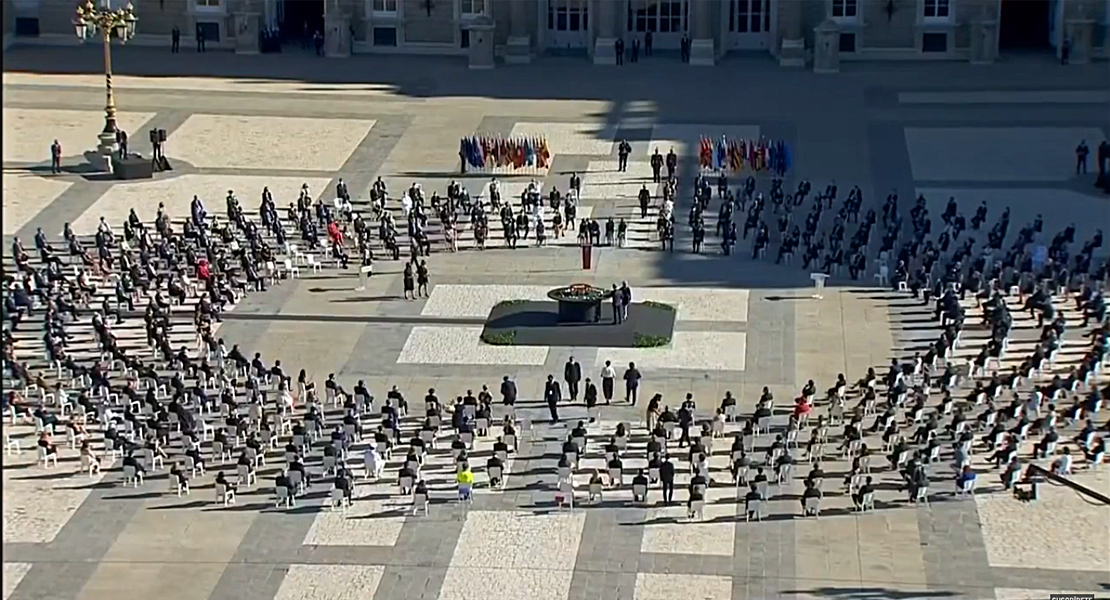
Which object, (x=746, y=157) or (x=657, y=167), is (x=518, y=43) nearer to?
(x=657, y=167)

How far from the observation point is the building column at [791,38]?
96.2 metres

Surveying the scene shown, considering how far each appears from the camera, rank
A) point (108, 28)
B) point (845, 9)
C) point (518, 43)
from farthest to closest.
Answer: point (518, 43) → point (845, 9) → point (108, 28)

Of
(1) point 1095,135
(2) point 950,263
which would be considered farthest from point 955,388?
(1) point 1095,135

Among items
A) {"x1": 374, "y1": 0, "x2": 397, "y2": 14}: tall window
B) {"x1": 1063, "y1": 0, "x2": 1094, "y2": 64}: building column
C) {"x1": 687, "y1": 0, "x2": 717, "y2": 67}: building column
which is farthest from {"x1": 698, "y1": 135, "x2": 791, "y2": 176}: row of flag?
{"x1": 374, "y1": 0, "x2": 397, "y2": 14}: tall window

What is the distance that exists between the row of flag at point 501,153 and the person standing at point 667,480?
106ft

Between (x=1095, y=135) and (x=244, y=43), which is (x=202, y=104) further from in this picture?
(x=1095, y=135)

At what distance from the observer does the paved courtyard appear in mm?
41969

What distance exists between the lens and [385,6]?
326 ft

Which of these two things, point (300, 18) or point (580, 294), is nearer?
point (580, 294)

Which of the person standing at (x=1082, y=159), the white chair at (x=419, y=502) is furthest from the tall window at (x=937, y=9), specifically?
the white chair at (x=419, y=502)

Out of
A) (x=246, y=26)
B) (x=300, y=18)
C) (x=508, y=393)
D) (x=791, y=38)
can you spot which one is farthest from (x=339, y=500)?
(x=300, y=18)

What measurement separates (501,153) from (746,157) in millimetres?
9010

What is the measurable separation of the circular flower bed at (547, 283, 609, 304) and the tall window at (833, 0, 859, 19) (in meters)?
42.0

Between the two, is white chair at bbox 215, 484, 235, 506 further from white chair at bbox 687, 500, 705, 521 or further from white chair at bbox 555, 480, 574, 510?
white chair at bbox 687, 500, 705, 521
